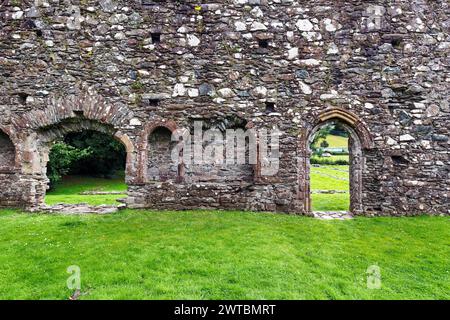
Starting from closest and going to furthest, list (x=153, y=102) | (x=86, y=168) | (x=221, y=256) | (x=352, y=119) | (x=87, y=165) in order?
1. (x=221, y=256)
2. (x=352, y=119)
3. (x=153, y=102)
4. (x=87, y=165)
5. (x=86, y=168)

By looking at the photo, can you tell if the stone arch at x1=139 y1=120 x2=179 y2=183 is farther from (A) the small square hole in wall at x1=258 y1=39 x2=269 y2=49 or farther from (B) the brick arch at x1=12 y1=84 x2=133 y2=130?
(A) the small square hole in wall at x1=258 y1=39 x2=269 y2=49

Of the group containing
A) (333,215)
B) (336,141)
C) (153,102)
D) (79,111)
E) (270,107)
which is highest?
(336,141)

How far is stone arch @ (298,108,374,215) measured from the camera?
28.7 feet

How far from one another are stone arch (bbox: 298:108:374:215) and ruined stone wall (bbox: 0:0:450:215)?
60 mm

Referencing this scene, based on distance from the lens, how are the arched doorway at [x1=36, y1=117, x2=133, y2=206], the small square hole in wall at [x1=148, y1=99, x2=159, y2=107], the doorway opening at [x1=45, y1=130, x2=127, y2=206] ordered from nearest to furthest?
1. the small square hole in wall at [x1=148, y1=99, x2=159, y2=107]
2. the arched doorway at [x1=36, y1=117, x2=133, y2=206]
3. the doorway opening at [x1=45, y1=130, x2=127, y2=206]

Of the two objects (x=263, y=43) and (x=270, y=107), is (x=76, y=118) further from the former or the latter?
(x=263, y=43)

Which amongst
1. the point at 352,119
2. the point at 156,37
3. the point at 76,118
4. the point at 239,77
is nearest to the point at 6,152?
the point at 76,118

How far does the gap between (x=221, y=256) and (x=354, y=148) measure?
585cm

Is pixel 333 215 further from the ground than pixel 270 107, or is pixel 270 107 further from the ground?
pixel 270 107

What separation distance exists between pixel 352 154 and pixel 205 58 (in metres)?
5.41

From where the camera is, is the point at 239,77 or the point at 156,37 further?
the point at 156,37

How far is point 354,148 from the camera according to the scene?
355 inches

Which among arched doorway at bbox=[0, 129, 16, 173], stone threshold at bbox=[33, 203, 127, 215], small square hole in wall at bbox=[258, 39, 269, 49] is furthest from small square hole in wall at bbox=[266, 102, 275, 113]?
arched doorway at bbox=[0, 129, 16, 173]

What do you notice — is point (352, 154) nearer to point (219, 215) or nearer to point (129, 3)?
point (219, 215)
